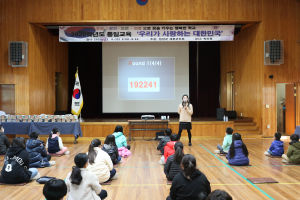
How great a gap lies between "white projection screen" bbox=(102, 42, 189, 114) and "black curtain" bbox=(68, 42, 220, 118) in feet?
5.51

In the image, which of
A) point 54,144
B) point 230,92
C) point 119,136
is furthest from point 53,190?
point 230,92

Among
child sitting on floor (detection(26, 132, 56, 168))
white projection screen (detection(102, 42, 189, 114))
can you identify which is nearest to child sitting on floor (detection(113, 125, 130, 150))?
child sitting on floor (detection(26, 132, 56, 168))

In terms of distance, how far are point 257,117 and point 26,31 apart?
8.96 m

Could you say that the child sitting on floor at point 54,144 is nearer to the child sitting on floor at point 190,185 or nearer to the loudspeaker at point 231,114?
the child sitting on floor at point 190,185

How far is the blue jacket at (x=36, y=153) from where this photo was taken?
4.78 m

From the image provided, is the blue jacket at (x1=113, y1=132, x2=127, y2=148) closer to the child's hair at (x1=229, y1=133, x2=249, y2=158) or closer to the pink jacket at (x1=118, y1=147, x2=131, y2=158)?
the pink jacket at (x1=118, y1=147, x2=131, y2=158)

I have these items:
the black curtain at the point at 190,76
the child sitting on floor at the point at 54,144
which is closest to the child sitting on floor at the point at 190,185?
the child sitting on floor at the point at 54,144

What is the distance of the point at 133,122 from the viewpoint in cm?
886

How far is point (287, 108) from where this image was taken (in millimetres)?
9648

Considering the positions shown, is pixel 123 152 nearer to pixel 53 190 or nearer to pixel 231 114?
pixel 53 190

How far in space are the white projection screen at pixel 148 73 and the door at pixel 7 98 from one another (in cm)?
362

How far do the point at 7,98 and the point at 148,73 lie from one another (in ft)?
17.8

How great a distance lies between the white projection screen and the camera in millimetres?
10484

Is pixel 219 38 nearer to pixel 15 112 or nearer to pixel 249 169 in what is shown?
pixel 249 169
